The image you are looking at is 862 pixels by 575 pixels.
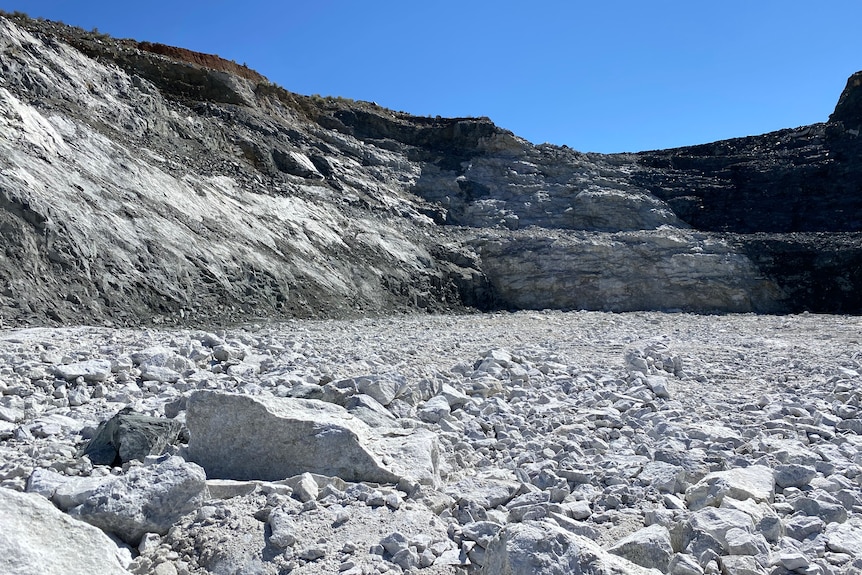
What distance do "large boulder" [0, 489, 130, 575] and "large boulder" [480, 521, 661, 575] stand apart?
1.78 meters

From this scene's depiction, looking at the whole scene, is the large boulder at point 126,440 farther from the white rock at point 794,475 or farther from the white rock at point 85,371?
the white rock at point 794,475

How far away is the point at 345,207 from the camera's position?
22.0m

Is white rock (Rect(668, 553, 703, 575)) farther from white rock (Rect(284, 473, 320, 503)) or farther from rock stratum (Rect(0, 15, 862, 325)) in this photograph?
rock stratum (Rect(0, 15, 862, 325))

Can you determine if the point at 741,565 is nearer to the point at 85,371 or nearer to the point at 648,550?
the point at 648,550

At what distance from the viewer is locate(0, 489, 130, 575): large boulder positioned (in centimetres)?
260

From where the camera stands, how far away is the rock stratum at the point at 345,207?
40.9 ft

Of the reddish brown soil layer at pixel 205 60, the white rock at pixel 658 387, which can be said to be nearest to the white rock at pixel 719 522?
the white rock at pixel 658 387

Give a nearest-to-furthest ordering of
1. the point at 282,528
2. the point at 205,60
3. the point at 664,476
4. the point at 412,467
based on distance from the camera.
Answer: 1. the point at 282,528
2. the point at 412,467
3. the point at 664,476
4. the point at 205,60

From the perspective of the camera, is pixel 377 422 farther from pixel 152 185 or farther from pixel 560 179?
pixel 560 179

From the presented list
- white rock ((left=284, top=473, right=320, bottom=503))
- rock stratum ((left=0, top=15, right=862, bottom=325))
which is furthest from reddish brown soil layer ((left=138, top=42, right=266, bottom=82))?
white rock ((left=284, top=473, right=320, bottom=503))

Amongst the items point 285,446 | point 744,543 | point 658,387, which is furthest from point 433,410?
point 744,543

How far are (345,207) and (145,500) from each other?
1900 cm

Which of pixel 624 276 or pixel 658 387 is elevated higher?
pixel 624 276

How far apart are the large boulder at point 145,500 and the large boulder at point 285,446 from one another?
651mm
